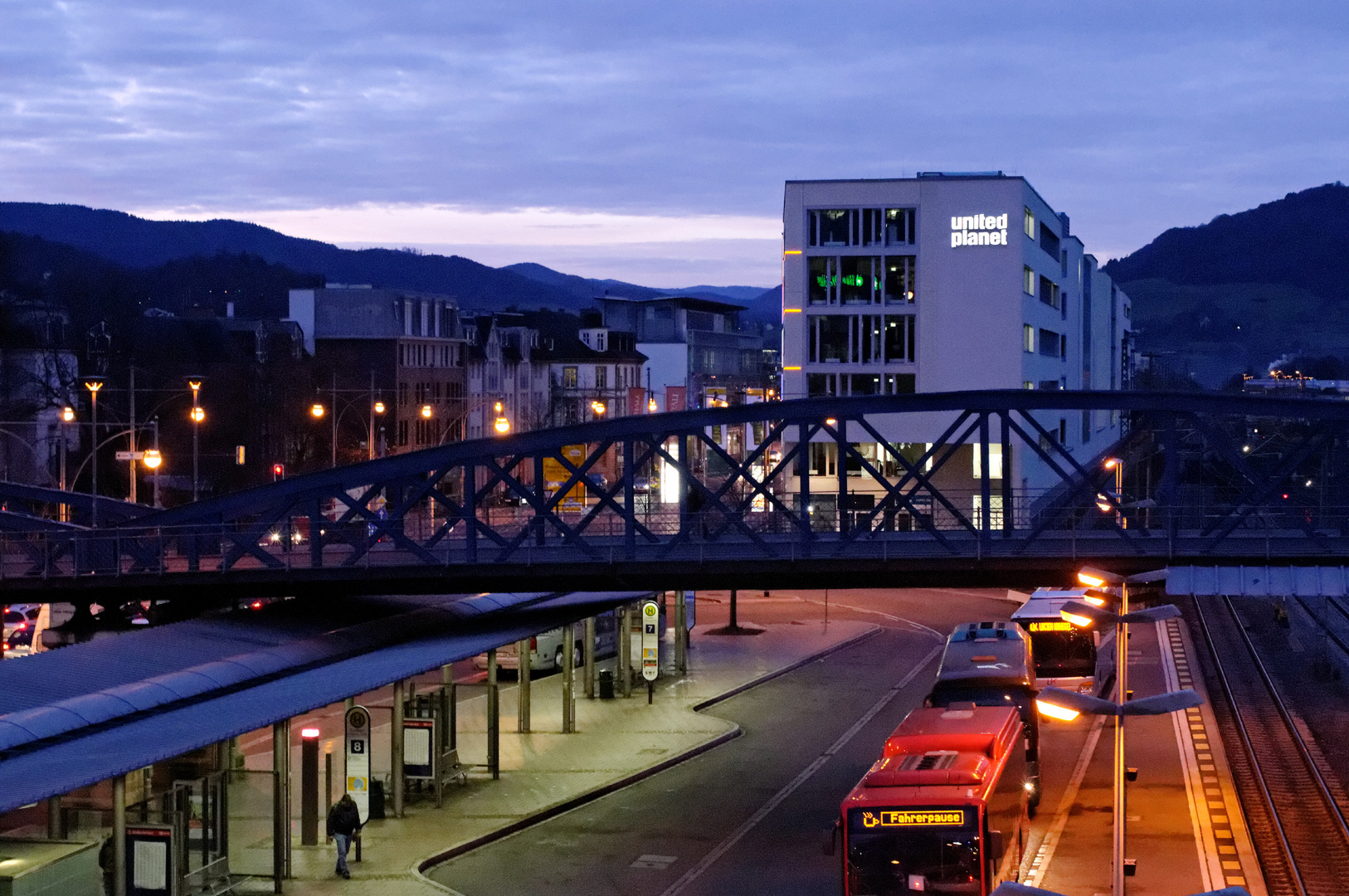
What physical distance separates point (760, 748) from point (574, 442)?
8.48 metres

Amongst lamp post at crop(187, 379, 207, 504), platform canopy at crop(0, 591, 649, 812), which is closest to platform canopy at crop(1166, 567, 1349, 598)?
platform canopy at crop(0, 591, 649, 812)

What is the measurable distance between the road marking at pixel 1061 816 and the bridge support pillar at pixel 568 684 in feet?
37.5

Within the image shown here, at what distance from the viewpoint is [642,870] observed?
91.1 feet

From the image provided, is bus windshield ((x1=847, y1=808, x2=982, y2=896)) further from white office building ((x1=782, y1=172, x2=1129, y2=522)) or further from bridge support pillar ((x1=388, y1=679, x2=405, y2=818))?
white office building ((x1=782, y1=172, x2=1129, y2=522))

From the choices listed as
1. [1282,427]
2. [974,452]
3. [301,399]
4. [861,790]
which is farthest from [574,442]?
[1282,427]

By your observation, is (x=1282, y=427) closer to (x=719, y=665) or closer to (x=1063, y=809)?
(x=719, y=665)

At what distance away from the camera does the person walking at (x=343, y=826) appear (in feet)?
87.5

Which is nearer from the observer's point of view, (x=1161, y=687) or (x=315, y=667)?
(x=315, y=667)

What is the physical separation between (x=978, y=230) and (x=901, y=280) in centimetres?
430

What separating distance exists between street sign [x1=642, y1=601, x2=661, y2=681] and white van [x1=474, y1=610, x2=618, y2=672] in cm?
275

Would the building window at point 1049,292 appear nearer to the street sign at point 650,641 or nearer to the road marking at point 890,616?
the road marking at point 890,616

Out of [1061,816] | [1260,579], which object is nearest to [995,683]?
[1061,816]

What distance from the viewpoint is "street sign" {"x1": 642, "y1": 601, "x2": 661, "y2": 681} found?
44781 millimetres

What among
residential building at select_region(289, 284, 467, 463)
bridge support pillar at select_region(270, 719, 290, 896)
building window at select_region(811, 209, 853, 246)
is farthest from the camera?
residential building at select_region(289, 284, 467, 463)
